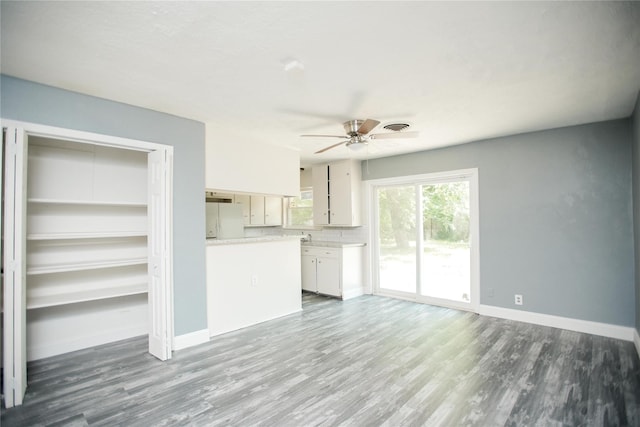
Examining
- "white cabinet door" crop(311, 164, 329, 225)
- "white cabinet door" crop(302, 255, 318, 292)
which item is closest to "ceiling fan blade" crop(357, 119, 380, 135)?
"white cabinet door" crop(311, 164, 329, 225)

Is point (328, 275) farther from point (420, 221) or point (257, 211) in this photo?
point (257, 211)

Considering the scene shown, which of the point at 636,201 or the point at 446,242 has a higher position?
the point at 636,201

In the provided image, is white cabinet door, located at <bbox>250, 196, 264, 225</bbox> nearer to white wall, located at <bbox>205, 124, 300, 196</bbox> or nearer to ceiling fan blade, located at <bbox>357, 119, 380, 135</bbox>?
white wall, located at <bbox>205, 124, 300, 196</bbox>

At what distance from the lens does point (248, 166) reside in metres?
4.19

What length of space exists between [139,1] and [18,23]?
818 mm

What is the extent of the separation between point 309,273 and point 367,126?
345 centimetres

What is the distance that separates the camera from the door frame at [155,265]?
2307 mm

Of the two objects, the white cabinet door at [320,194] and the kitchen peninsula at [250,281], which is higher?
the white cabinet door at [320,194]

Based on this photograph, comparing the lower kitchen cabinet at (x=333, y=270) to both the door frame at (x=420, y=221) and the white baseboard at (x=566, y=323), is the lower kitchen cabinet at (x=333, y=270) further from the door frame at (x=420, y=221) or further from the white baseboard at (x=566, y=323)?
the white baseboard at (x=566, y=323)

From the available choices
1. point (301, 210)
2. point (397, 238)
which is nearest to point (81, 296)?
point (301, 210)

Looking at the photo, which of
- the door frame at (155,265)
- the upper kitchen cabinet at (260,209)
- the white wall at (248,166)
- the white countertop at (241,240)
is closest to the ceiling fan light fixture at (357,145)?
the white wall at (248,166)

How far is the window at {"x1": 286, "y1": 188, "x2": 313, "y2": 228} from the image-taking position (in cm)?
665

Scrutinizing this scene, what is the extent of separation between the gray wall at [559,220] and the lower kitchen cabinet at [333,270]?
2028mm

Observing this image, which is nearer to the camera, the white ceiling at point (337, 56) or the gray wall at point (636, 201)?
the white ceiling at point (337, 56)
